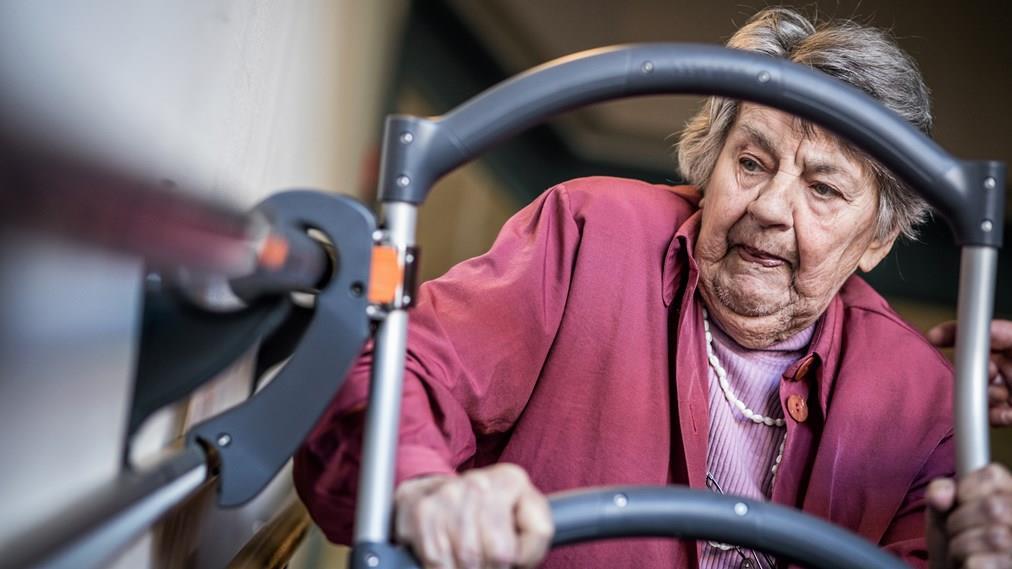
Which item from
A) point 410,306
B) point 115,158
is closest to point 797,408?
point 410,306

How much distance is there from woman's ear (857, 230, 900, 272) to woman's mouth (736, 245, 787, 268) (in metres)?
0.17

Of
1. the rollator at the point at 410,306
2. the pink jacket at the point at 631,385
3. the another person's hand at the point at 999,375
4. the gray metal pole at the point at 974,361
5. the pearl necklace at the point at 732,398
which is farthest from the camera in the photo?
the pearl necklace at the point at 732,398

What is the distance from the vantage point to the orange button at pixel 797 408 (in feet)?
4.25

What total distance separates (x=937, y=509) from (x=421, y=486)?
0.41m

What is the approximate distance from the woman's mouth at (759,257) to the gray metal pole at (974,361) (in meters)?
0.43

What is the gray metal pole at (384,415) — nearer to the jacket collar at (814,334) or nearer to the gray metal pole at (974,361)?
the gray metal pole at (974,361)

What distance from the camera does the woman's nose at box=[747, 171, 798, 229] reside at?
49.5 inches

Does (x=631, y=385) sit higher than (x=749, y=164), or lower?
lower

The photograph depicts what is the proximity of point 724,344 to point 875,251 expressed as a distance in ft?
0.82

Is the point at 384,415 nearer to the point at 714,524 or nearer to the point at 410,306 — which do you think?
the point at 410,306

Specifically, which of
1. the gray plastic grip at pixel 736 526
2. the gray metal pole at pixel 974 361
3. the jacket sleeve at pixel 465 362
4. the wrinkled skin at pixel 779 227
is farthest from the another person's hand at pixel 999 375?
the jacket sleeve at pixel 465 362

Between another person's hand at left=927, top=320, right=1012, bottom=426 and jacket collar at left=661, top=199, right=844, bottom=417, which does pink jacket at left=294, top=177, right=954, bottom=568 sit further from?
another person's hand at left=927, top=320, right=1012, bottom=426

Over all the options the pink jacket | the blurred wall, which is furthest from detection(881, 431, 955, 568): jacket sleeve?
the blurred wall

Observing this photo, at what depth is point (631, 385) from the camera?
1.26 m
